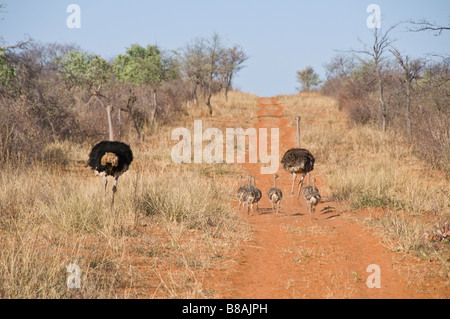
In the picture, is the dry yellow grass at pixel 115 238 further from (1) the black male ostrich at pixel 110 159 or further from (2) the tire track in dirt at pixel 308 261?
(1) the black male ostrich at pixel 110 159

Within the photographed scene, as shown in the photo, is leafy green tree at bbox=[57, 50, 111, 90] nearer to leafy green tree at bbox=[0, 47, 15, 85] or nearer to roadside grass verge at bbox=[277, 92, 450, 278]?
leafy green tree at bbox=[0, 47, 15, 85]

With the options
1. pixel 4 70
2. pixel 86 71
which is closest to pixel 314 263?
pixel 4 70

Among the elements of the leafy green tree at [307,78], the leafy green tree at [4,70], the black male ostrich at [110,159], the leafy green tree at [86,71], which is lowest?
the black male ostrich at [110,159]

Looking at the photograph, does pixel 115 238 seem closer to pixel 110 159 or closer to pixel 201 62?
pixel 110 159

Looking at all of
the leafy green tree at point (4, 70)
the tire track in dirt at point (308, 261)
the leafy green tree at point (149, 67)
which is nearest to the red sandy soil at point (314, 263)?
the tire track in dirt at point (308, 261)

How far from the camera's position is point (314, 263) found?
553 centimetres

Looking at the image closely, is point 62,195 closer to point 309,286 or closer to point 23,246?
point 23,246

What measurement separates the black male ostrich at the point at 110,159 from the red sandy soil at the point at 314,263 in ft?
9.17

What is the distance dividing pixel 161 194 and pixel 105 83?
2022 cm

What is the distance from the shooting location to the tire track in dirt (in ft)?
14.7

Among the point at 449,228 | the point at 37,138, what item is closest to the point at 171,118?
the point at 37,138

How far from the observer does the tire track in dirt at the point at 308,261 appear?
14.7 ft

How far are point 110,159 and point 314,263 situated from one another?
398 cm

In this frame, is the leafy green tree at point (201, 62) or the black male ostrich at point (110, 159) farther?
the leafy green tree at point (201, 62)
